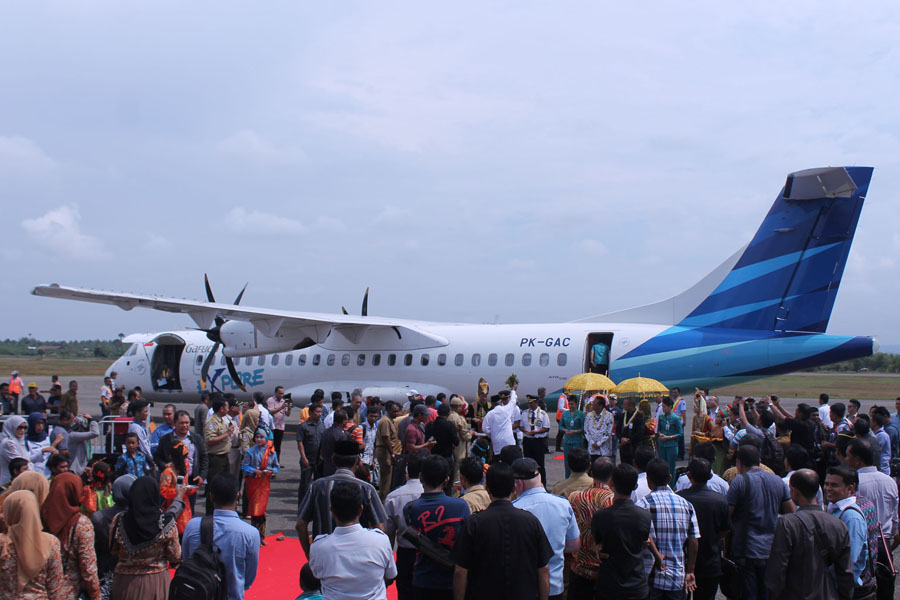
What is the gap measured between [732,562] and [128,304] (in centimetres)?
1690

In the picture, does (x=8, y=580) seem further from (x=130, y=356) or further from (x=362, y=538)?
(x=130, y=356)

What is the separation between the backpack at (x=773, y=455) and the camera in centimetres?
811

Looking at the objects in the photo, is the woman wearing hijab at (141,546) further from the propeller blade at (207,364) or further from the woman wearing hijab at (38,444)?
the propeller blade at (207,364)

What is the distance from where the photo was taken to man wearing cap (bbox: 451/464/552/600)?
409cm

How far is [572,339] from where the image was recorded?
17.2 m

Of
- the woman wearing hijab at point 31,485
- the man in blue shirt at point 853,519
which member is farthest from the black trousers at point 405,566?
the man in blue shirt at point 853,519

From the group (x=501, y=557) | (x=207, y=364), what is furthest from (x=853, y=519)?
(x=207, y=364)

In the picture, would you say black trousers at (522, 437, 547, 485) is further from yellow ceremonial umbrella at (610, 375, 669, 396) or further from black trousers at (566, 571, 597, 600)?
black trousers at (566, 571, 597, 600)

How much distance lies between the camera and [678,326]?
54.3 ft

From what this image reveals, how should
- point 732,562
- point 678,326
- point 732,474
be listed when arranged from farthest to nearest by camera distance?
1. point 678,326
2. point 732,474
3. point 732,562

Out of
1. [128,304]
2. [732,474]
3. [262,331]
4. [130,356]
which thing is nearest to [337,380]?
[262,331]

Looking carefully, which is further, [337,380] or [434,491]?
[337,380]

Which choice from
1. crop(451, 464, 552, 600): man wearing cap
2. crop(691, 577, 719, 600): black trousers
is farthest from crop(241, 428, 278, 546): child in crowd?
crop(691, 577, 719, 600): black trousers

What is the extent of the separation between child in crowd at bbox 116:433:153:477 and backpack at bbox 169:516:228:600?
3544 mm
